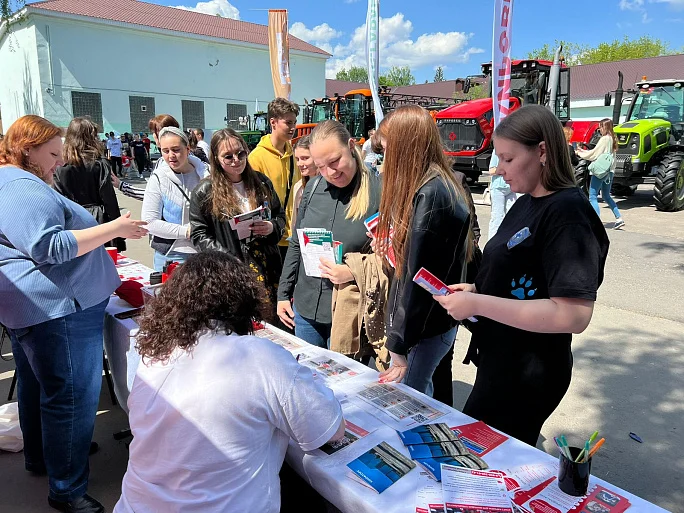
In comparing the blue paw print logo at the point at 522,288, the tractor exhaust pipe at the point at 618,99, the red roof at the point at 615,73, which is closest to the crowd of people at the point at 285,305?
the blue paw print logo at the point at 522,288

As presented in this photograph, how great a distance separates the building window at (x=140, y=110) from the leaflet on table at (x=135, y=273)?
24.5 metres

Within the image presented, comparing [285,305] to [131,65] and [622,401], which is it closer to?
[622,401]

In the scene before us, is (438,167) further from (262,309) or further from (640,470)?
(640,470)

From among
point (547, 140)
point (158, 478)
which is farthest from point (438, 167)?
point (158, 478)

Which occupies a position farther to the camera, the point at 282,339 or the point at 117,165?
the point at 117,165

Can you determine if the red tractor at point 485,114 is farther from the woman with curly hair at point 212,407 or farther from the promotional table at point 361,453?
the woman with curly hair at point 212,407

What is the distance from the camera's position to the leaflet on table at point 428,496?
1236 mm

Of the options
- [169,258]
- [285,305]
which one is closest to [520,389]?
[285,305]

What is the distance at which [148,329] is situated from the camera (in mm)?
1398

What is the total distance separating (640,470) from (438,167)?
6.75 ft

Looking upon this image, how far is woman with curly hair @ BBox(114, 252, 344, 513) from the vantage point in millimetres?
1260

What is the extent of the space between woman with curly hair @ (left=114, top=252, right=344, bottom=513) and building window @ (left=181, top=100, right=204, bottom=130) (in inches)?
1110

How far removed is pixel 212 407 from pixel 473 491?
726 millimetres

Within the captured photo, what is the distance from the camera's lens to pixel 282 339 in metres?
2.37
